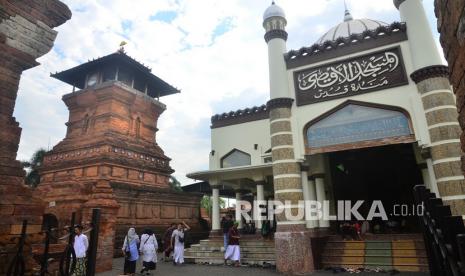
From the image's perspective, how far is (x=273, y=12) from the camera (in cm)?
1187

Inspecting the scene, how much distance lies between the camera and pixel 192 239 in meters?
19.5

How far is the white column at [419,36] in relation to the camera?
356 inches

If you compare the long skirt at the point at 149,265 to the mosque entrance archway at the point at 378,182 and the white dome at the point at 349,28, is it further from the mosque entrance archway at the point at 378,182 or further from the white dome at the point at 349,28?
the white dome at the point at 349,28

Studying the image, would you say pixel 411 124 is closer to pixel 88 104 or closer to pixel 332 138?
pixel 332 138

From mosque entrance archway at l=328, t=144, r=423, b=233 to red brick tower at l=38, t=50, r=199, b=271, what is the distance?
986cm

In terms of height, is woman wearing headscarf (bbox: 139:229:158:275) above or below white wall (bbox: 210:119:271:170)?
below

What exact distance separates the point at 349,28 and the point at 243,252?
12.2m

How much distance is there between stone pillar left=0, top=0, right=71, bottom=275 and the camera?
399 centimetres

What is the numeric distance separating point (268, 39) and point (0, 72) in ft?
30.3

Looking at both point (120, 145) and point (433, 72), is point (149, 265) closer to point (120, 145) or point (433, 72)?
point (433, 72)

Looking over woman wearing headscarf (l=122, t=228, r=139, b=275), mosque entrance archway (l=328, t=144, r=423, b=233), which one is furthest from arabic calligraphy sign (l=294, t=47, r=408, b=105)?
woman wearing headscarf (l=122, t=228, r=139, b=275)

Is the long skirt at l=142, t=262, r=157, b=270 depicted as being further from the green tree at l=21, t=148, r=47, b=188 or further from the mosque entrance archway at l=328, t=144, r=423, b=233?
the green tree at l=21, t=148, r=47, b=188

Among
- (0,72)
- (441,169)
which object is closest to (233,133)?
(441,169)

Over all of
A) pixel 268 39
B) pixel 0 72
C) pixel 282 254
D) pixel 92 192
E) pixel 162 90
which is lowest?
pixel 282 254
